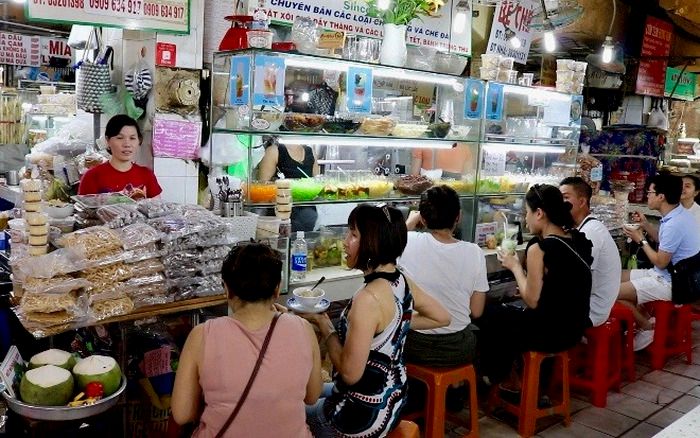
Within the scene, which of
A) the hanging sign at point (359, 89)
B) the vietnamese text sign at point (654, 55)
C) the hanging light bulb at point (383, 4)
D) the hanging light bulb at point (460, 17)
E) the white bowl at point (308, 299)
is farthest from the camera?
the vietnamese text sign at point (654, 55)

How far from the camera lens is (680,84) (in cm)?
1007

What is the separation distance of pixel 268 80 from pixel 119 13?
114 centimetres

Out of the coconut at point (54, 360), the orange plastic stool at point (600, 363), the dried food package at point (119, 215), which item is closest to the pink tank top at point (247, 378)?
the coconut at point (54, 360)

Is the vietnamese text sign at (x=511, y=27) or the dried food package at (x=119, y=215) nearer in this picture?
the dried food package at (x=119, y=215)

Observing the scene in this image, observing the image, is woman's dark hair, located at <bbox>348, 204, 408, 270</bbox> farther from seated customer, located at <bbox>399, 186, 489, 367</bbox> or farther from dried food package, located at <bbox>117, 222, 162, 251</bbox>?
dried food package, located at <bbox>117, 222, 162, 251</bbox>

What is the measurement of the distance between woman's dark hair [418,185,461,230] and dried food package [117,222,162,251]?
4.72ft

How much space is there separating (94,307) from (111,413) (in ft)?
A: 1.51

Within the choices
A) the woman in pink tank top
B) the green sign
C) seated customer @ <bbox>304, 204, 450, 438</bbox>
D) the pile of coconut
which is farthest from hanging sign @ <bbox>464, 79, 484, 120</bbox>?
the green sign

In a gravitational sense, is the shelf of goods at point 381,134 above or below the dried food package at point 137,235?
above

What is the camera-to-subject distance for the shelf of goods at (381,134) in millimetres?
3807

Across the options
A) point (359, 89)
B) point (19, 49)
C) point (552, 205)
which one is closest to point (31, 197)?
point (359, 89)

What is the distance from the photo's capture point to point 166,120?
436 cm

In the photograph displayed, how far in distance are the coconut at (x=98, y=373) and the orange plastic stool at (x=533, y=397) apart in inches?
98.1

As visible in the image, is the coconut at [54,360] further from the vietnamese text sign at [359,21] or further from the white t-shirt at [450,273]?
the vietnamese text sign at [359,21]
